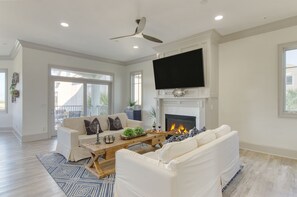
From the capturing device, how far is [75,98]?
650 centimetres

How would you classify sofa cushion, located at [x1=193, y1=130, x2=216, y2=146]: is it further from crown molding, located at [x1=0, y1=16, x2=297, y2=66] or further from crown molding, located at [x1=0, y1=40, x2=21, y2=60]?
crown molding, located at [x1=0, y1=40, x2=21, y2=60]

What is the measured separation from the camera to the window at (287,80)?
3.82m

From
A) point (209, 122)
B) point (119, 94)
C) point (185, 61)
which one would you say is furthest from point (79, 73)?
point (209, 122)

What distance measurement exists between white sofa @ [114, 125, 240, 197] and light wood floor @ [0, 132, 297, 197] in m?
0.55

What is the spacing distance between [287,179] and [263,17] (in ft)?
10.9

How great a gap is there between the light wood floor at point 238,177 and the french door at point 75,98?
1991 mm

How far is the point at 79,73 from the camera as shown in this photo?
21.5 ft

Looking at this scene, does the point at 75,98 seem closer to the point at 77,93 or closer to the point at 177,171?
the point at 77,93

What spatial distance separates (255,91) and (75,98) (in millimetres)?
6052

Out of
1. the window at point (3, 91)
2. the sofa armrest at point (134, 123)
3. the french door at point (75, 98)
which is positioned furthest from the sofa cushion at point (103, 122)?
the window at point (3, 91)

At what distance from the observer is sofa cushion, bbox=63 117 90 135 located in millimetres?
4150

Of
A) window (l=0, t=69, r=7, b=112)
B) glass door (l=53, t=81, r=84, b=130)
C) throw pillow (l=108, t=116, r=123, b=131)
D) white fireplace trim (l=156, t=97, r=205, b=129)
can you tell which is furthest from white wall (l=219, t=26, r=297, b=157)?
window (l=0, t=69, r=7, b=112)

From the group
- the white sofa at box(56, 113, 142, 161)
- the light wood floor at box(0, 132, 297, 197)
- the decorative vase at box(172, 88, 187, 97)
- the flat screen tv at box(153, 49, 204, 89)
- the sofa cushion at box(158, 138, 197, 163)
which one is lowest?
the light wood floor at box(0, 132, 297, 197)

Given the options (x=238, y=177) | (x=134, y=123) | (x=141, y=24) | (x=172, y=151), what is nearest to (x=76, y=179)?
(x=172, y=151)
